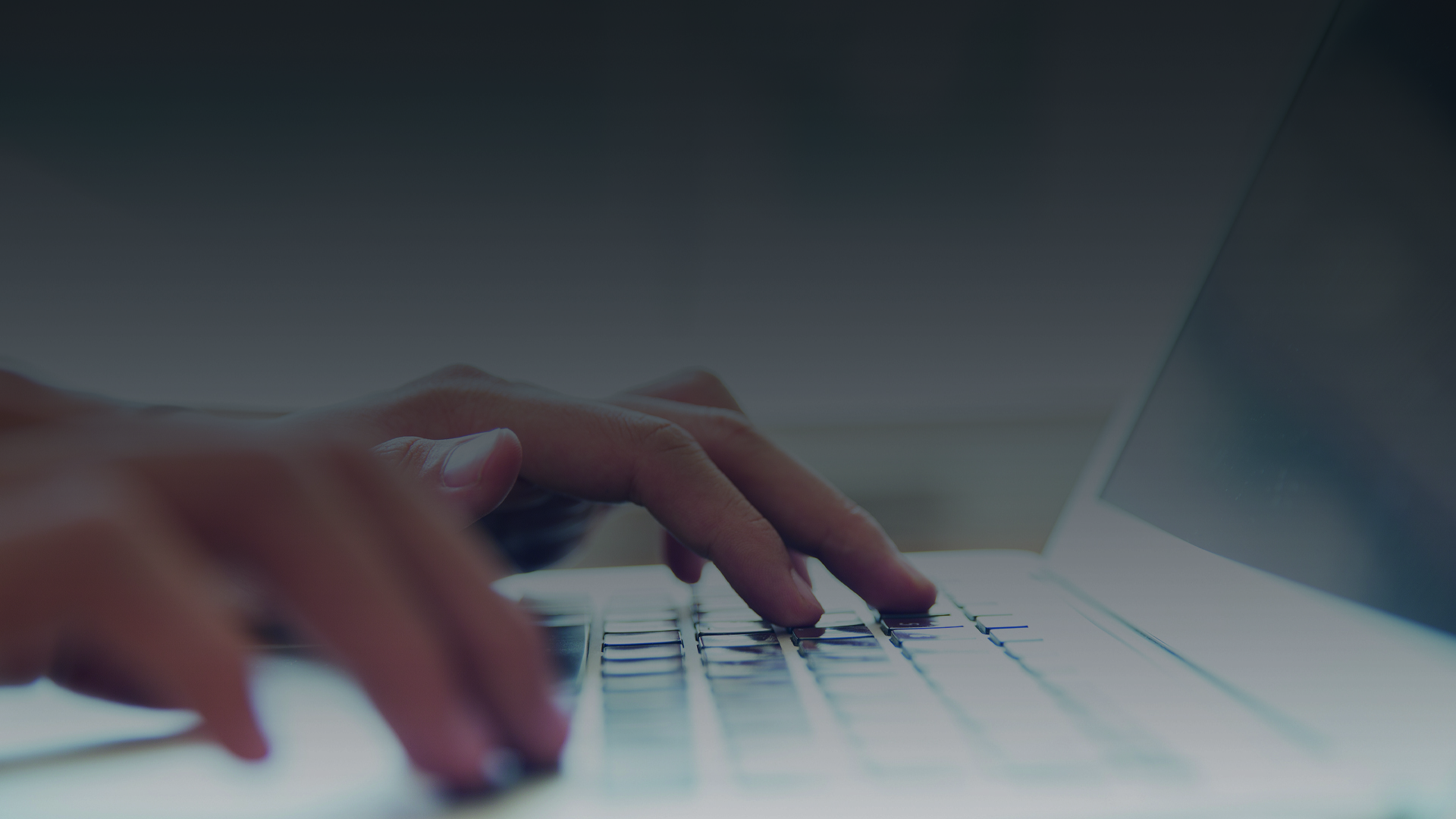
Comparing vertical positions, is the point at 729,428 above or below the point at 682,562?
above

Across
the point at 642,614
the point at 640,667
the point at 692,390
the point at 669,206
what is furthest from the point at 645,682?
the point at 669,206

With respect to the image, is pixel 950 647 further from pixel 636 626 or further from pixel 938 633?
pixel 636 626

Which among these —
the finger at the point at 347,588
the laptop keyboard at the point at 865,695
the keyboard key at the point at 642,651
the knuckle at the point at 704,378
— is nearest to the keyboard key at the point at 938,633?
the laptop keyboard at the point at 865,695

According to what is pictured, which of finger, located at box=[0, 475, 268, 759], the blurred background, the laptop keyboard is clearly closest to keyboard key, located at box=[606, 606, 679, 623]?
the laptop keyboard

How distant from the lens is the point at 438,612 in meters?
0.30

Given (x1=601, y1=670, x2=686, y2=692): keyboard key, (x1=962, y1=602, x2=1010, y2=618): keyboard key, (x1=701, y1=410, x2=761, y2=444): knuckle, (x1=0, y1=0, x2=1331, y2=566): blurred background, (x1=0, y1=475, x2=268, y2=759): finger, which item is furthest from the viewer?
(x1=0, y1=0, x2=1331, y2=566): blurred background

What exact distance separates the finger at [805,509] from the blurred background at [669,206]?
239 mm

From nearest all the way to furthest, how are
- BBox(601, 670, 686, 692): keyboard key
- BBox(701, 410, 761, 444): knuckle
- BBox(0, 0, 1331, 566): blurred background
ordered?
BBox(601, 670, 686, 692): keyboard key < BBox(701, 410, 761, 444): knuckle < BBox(0, 0, 1331, 566): blurred background

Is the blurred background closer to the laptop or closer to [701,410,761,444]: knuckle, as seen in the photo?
the laptop

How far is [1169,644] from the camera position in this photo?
0.37 metres

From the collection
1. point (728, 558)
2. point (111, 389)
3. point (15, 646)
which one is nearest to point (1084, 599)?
point (728, 558)

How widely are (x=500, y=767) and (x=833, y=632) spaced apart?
20cm

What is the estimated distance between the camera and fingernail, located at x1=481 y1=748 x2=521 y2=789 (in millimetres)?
251

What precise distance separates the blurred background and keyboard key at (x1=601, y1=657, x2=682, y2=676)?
445 millimetres
